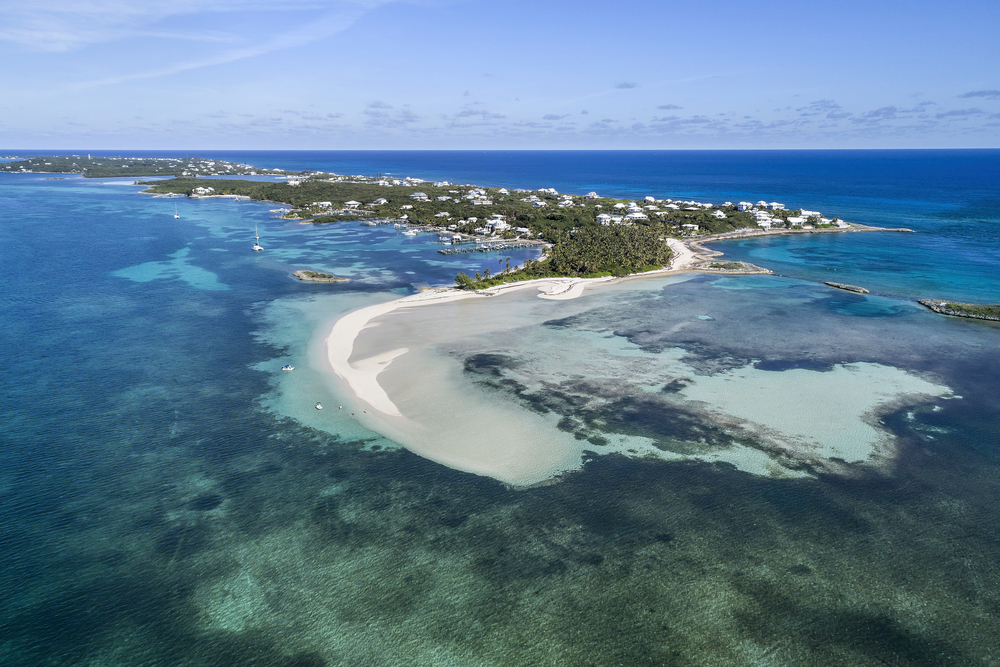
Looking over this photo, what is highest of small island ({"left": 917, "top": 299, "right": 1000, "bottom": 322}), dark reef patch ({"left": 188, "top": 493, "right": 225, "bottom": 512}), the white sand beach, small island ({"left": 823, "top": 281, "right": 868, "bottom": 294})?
small island ({"left": 823, "top": 281, "right": 868, "bottom": 294})

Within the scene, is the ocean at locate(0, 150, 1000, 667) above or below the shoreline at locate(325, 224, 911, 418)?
below

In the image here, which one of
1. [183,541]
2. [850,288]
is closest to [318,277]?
[183,541]

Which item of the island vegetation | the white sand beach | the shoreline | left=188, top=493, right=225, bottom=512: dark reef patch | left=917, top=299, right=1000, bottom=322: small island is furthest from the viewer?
the island vegetation

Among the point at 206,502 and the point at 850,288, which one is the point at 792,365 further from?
the point at 206,502

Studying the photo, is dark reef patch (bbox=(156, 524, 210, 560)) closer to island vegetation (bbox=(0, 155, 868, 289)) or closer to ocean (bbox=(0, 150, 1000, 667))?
ocean (bbox=(0, 150, 1000, 667))

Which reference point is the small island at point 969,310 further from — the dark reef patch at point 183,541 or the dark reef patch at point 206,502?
the dark reef patch at point 183,541

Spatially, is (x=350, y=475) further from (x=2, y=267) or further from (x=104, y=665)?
(x=2, y=267)

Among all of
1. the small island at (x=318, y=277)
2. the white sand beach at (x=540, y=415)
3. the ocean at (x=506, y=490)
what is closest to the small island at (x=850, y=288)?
the ocean at (x=506, y=490)

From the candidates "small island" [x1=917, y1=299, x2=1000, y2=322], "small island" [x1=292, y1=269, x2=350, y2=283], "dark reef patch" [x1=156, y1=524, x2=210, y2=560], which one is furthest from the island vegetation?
"dark reef patch" [x1=156, y1=524, x2=210, y2=560]
